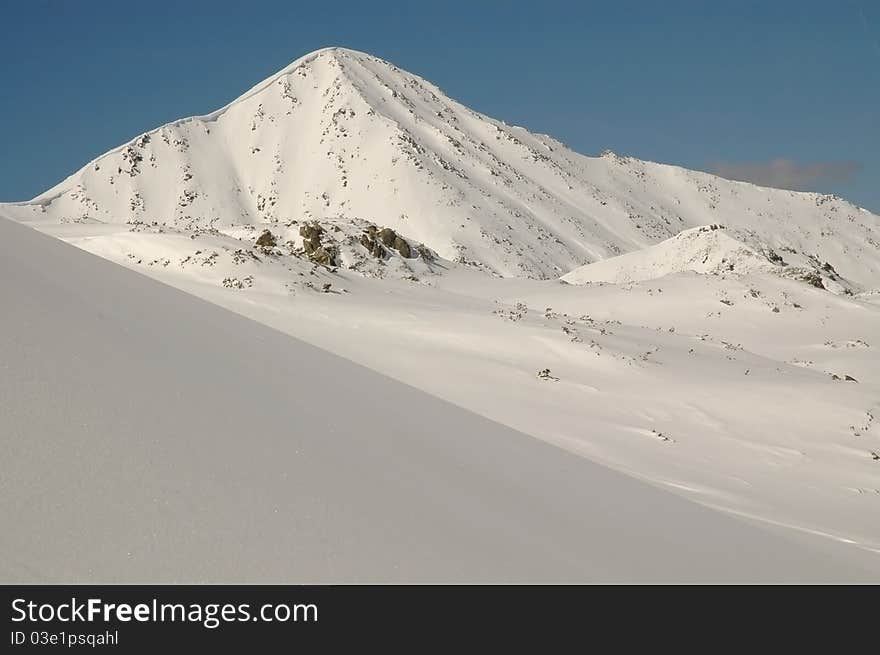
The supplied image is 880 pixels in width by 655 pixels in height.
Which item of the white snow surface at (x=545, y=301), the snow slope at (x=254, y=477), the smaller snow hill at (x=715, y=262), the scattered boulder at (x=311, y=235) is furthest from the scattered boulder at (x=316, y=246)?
the snow slope at (x=254, y=477)

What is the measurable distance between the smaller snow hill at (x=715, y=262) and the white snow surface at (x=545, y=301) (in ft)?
0.37

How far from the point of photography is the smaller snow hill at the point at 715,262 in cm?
2683

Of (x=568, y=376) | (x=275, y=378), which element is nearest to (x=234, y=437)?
(x=275, y=378)

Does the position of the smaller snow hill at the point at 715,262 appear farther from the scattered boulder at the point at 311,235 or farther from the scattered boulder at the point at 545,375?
the scattered boulder at the point at 545,375

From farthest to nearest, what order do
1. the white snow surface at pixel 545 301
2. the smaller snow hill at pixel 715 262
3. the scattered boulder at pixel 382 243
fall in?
the smaller snow hill at pixel 715 262 < the scattered boulder at pixel 382 243 < the white snow surface at pixel 545 301

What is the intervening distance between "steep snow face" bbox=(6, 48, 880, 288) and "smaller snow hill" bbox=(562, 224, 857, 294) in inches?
635

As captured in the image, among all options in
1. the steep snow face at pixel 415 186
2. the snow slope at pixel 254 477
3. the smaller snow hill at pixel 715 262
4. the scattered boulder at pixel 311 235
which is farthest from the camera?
the steep snow face at pixel 415 186

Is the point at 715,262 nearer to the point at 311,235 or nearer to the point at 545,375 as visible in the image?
the point at 311,235

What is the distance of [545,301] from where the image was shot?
75.5ft

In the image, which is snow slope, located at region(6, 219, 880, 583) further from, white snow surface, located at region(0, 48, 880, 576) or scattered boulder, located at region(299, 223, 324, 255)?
scattered boulder, located at region(299, 223, 324, 255)

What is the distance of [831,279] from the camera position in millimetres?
28625

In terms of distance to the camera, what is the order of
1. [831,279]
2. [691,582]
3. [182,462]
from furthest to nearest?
1. [831,279]
2. [691,582]
3. [182,462]
